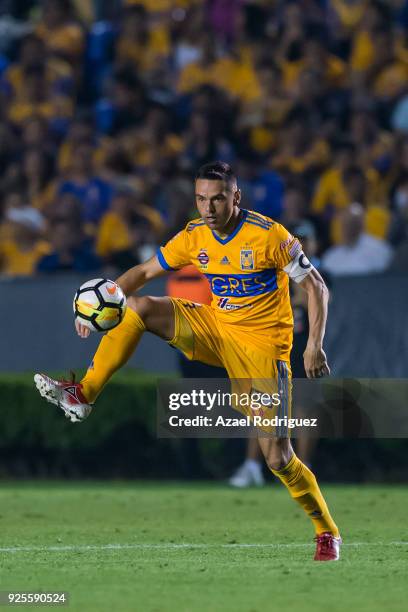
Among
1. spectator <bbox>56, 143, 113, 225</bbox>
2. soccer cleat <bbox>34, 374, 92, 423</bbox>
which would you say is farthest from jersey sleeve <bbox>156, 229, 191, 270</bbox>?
spectator <bbox>56, 143, 113, 225</bbox>

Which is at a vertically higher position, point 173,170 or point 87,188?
point 173,170

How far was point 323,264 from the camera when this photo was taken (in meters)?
13.7

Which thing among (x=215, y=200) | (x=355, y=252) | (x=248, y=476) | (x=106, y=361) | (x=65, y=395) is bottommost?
(x=248, y=476)

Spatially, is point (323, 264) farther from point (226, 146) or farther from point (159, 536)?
point (159, 536)

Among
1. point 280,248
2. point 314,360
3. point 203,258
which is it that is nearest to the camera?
point 314,360

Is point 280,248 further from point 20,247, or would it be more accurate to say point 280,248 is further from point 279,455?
point 20,247

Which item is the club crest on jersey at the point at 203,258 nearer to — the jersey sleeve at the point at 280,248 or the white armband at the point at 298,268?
the jersey sleeve at the point at 280,248

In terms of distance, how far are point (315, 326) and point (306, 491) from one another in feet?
3.19

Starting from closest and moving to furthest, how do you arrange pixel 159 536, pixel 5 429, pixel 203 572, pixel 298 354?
1. pixel 203 572
2. pixel 159 536
3. pixel 298 354
4. pixel 5 429

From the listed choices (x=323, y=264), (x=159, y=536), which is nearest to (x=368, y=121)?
(x=323, y=264)

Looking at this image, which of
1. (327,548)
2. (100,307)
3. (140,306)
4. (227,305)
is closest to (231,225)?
(227,305)

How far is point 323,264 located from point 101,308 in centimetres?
608

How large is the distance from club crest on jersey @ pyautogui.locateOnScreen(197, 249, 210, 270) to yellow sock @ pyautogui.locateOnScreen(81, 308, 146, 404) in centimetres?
56

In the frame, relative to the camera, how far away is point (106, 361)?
7.99 m
